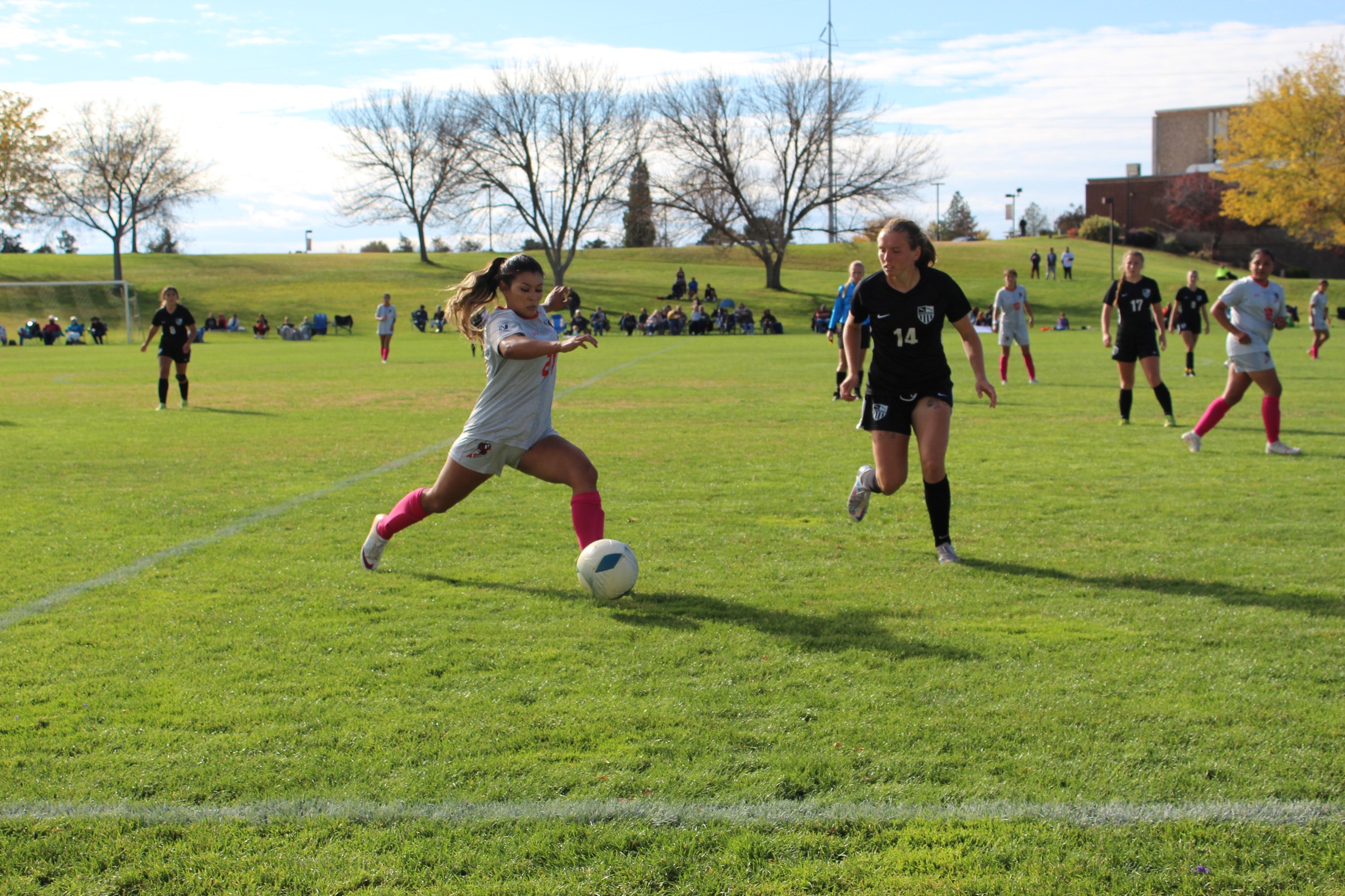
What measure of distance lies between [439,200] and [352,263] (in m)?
18.9

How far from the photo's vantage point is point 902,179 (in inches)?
2443

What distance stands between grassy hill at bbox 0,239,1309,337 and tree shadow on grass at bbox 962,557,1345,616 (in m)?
48.1

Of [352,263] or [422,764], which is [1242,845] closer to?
[422,764]

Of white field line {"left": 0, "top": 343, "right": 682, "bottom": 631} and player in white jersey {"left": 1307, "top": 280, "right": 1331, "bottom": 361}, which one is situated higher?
player in white jersey {"left": 1307, "top": 280, "right": 1331, "bottom": 361}

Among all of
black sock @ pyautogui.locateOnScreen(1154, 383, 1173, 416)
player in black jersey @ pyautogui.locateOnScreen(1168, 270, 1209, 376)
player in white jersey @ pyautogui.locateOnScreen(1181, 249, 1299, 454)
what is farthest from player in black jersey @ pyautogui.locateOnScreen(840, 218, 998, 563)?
player in black jersey @ pyautogui.locateOnScreen(1168, 270, 1209, 376)

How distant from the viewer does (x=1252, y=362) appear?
972 cm

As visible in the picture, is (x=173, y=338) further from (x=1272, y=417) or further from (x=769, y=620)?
(x=1272, y=417)

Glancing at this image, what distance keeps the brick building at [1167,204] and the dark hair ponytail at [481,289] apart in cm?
6499

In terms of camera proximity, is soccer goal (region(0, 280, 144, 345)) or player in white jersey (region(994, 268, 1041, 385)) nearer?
player in white jersey (region(994, 268, 1041, 385))

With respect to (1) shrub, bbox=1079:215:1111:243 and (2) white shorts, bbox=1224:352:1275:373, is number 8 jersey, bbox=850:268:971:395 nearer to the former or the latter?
(2) white shorts, bbox=1224:352:1275:373

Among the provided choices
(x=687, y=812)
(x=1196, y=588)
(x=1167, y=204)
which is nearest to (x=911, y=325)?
(x=1196, y=588)

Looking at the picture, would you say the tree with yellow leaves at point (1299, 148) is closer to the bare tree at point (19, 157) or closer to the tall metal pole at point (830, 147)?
the tall metal pole at point (830, 147)

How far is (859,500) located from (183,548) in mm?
4263

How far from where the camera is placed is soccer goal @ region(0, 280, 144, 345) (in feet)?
174
